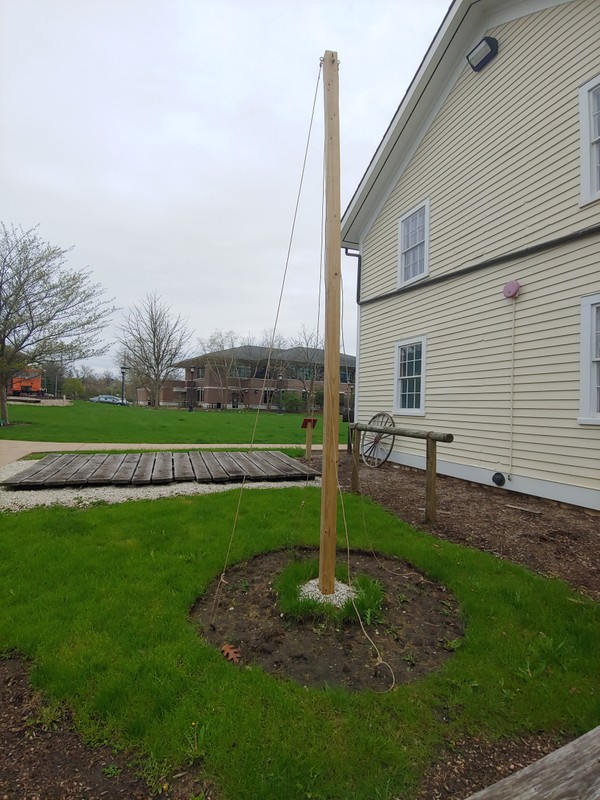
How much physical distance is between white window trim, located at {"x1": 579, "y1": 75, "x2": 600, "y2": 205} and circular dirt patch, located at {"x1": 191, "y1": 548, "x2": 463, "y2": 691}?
5258mm

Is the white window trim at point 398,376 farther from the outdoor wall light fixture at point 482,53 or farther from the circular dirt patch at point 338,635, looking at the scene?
the circular dirt patch at point 338,635

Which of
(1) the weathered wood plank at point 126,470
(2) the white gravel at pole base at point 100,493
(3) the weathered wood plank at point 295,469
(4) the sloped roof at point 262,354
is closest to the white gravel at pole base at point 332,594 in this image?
(2) the white gravel at pole base at point 100,493

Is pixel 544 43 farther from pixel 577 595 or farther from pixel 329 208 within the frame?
pixel 577 595

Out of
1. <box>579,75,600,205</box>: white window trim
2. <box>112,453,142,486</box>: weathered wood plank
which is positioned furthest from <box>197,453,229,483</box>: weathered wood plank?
<box>579,75,600,205</box>: white window trim

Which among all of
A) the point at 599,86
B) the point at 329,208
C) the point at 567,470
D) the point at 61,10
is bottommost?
the point at 567,470

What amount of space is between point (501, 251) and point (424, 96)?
390 centimetres

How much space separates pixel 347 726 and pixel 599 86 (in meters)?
7.32

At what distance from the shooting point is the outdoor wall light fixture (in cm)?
665

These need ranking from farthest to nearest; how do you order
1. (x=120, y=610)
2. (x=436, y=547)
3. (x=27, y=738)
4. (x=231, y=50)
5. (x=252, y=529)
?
(x=231, y=50) < (x=252, y=529) < (x=436, y=547) < (x=120, y=610) < (x=27, y=738)

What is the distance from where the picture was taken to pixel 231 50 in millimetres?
6238

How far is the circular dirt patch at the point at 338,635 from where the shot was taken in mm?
2051

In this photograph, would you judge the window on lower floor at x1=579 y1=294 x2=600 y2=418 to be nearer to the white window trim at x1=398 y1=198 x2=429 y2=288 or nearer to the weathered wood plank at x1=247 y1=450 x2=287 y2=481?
the white window trim at x1=398 y1=198 x2=429 y2=288

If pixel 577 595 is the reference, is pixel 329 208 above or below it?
above

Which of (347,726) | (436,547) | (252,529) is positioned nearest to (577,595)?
(436,547)
